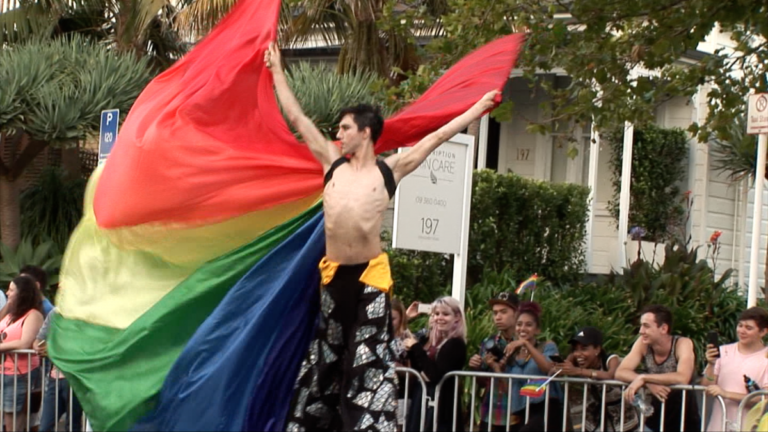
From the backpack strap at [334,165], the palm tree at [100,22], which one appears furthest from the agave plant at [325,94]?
the backpack strap at [334,165]

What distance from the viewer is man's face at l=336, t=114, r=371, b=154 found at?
7066 millimetres

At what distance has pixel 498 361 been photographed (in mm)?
9297

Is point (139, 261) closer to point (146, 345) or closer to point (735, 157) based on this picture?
point (146, 345)

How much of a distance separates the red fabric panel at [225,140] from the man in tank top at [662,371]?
2.10 m

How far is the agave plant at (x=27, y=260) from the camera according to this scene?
15828 mm

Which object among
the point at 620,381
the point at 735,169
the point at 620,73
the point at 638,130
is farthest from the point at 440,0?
the point at 620,381

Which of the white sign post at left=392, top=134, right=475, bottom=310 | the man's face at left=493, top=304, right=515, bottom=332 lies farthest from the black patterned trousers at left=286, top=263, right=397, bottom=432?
the white sign post at left=392, top=134, right=475, bottom=310

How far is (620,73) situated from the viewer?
35.9 feet

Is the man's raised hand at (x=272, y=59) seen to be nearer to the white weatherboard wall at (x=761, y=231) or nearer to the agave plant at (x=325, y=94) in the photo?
the agave plant at (x=325, y=94)

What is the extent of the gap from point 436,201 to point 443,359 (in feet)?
8.15

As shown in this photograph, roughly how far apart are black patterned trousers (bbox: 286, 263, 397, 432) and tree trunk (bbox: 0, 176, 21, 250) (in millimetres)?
10227

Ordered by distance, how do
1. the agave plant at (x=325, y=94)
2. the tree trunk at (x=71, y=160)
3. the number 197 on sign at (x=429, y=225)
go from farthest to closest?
the tree trunk at (x=71, y=160) < the agave plant at (x=325, y=94) < the number 197 on sign at (x=429, y=225)

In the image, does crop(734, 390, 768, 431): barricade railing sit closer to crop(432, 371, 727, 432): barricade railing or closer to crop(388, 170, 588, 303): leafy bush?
crop(432, 371, 727, 432): barricade railing

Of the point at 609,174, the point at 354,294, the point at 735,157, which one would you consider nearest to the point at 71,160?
the point at 609,174
